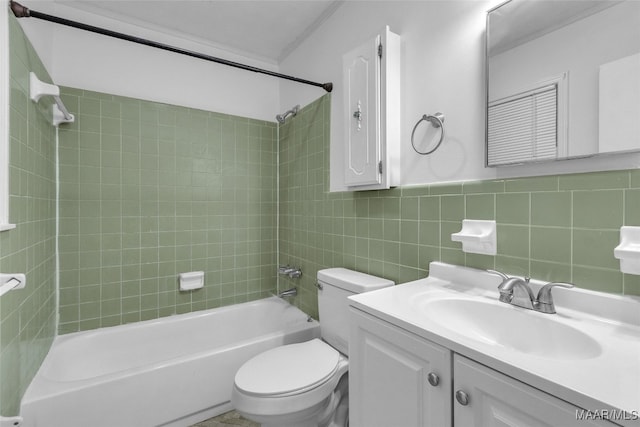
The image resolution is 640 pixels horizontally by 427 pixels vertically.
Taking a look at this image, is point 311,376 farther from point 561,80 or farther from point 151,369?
point 561,80

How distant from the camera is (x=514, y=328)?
0.89 metres

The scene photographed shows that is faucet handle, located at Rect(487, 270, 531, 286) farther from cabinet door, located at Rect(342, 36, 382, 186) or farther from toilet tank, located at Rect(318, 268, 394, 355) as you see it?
cabinet door, located at Rect(342, 36, 382, 186)

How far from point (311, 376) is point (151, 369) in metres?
0.86

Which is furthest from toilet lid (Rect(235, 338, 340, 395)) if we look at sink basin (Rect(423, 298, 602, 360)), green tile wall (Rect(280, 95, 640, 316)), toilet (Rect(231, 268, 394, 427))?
sink basin (Rect(423, 298, 602, 360))

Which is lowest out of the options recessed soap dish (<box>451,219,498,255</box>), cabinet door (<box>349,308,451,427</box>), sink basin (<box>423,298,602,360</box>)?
cabinet door (<box>349,308,451,427</box>)

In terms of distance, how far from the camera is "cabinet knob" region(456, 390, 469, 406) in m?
0.67

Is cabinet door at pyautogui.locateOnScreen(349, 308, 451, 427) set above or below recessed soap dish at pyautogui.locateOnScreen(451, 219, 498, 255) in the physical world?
below

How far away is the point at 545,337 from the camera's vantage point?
827mm

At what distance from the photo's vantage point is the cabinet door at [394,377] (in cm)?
73

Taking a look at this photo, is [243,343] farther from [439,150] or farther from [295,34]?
[295,34]

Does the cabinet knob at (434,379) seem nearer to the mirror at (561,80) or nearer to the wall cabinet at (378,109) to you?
the mirror at (561,80)

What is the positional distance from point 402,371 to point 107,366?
1.97 meters

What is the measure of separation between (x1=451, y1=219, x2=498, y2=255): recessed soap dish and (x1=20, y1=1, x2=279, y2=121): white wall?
2033 millimetres

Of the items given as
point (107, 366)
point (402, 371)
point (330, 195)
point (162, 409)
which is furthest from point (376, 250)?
point (107, 366)
